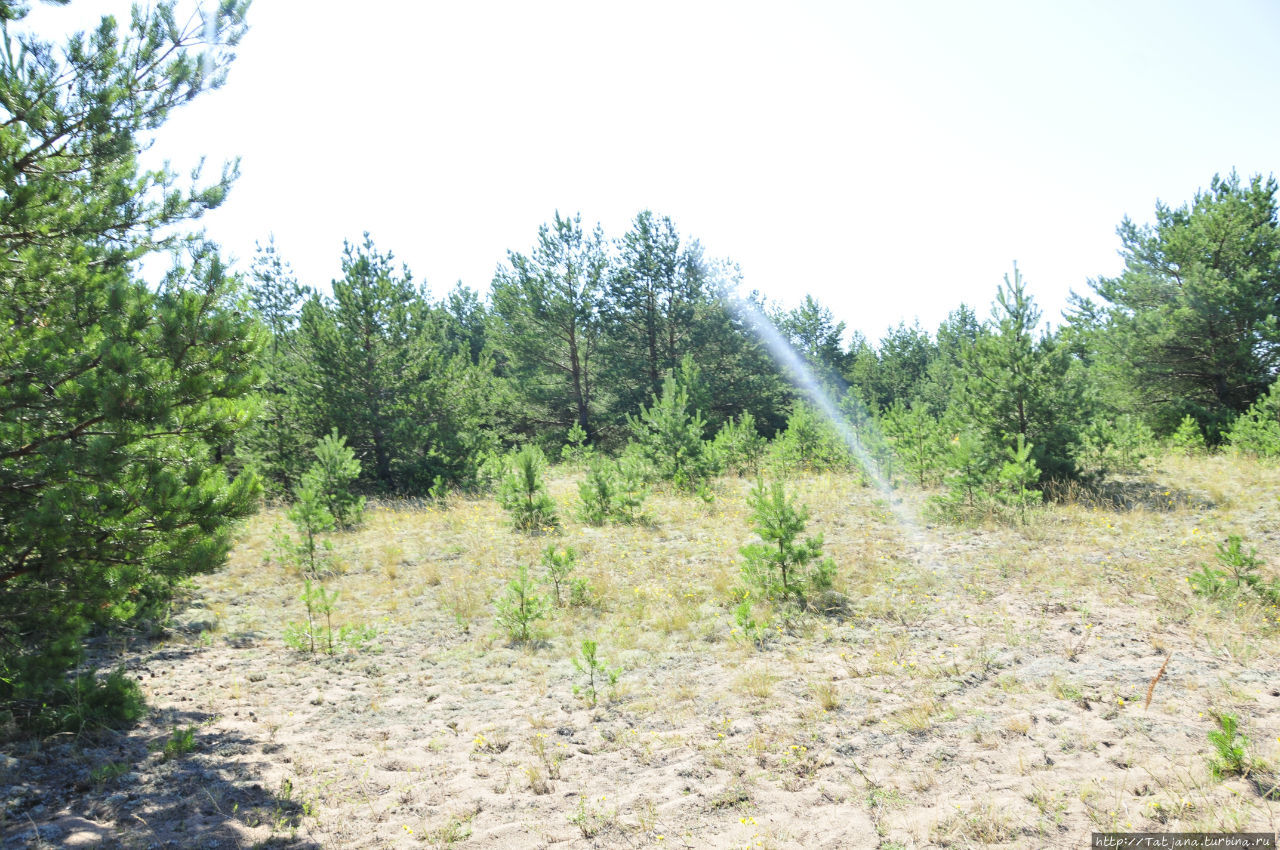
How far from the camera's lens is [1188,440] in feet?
49.6

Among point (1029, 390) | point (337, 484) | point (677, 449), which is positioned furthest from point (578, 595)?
point (1029, 390)

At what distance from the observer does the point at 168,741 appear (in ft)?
13.5

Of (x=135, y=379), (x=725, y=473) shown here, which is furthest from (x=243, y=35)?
(x=725, y=473)

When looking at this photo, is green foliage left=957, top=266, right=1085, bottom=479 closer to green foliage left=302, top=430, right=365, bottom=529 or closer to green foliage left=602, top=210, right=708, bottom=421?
green foliage left=302, top=430, right=365, bottom=529

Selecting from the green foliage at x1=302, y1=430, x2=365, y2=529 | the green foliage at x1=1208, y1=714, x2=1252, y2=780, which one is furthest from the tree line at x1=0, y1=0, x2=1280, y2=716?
the green foliage at x1=1208, y1=714, x2=1252, y2=780

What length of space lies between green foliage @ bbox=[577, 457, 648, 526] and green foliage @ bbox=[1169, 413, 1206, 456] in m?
13.6

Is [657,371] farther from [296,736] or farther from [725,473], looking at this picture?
[296,736]

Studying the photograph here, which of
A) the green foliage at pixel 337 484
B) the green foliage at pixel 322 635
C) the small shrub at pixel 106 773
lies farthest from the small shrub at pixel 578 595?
the green foliage at pixel 337 484

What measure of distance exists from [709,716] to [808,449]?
43.2 feet

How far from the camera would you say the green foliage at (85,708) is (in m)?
4.00

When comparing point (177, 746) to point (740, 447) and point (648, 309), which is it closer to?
point (740, 447)

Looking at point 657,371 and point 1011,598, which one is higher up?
point 657,371

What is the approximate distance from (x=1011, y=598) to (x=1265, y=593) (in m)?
2.08

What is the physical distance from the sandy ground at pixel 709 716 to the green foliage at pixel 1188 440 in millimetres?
8032
